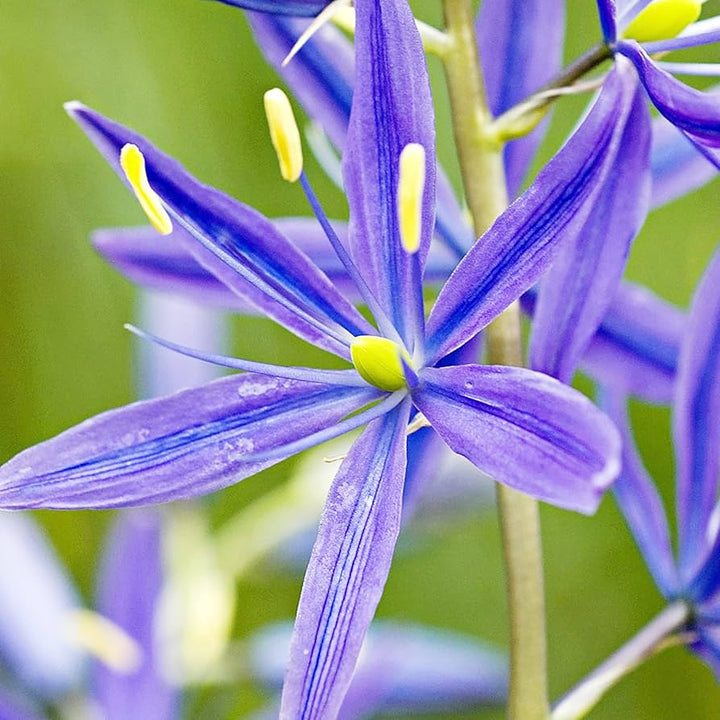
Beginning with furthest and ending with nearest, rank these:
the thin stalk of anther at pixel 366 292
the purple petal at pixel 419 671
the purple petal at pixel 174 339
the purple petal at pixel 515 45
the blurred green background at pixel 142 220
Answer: the blurred green background at pixel 142 220
the purple petal at pixel 174 339
the purple petal at pixel 419 671
the purple petal at pixel 515 45
the thin stalk of anther at pixel 366 292

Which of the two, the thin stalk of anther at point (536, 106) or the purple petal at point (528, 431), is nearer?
the purple petal at point (528, 431)

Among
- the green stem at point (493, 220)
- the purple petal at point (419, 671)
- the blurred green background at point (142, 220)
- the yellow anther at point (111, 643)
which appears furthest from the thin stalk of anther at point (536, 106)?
the blurred green background at point (142, 220)

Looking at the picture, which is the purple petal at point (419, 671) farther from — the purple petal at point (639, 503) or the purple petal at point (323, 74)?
the purple petal at point (323, 74)

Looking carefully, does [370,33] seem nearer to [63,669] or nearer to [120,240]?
[120,240]

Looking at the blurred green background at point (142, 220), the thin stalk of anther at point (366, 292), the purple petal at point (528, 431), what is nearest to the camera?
the purple petal at point (528, 431)

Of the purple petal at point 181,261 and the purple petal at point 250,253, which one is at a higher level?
the purple petal at point 181,261

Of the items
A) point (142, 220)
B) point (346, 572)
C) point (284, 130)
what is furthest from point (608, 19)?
point (142, 220)
